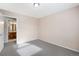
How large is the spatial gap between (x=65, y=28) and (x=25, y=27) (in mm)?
3054

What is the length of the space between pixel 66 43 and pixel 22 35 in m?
3.15

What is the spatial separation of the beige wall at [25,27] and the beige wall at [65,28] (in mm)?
1540

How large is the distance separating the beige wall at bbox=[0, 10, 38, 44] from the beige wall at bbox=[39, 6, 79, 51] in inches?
60.6

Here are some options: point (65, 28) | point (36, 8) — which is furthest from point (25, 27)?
point (65, 28)

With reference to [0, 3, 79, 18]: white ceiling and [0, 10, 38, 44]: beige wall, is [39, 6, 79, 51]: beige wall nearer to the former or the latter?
[0, 3, 79, 18]: white ceiling

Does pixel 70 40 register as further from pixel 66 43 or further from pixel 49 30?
pixel 49 30

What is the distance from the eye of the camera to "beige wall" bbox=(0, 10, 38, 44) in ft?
15.5

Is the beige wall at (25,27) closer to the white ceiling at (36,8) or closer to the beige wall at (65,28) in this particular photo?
the white ceiling at (36,8)

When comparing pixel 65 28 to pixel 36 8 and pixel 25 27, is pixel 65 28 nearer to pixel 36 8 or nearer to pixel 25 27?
pixel 36 8

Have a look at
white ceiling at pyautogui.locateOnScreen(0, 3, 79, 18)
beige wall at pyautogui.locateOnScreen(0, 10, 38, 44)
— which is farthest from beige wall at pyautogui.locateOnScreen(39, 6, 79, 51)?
beige wall at pyautogui.locateOnScreen(0, 10, 38, 44)

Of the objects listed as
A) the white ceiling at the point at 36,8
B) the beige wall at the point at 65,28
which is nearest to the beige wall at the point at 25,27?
the white ceiling at the point at 36,8

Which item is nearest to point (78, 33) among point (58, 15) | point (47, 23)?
point (58, 15)

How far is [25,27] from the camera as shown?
530 cm

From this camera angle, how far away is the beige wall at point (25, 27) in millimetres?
4723
